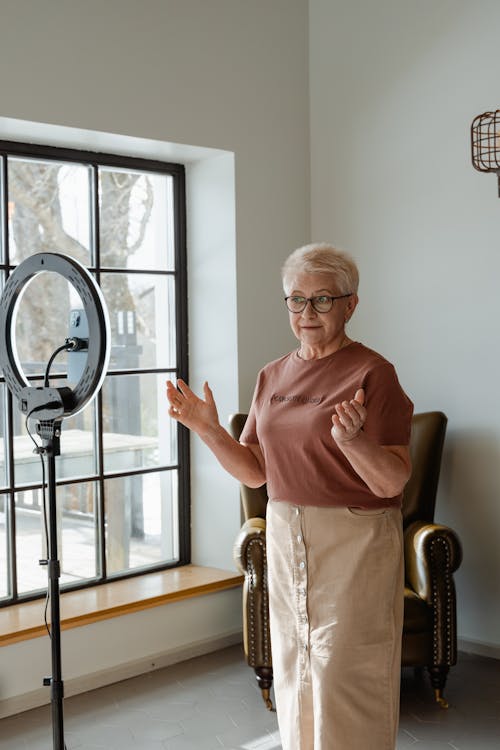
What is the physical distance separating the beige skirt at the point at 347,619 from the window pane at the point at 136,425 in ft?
6.71

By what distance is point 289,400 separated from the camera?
7.84 feet

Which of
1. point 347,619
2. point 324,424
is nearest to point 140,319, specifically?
point 324,424

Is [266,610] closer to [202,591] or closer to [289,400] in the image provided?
[202,591]

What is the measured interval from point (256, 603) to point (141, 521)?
3.20 feet

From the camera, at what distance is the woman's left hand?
2029 mm

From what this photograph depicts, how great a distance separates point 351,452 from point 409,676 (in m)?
2.14

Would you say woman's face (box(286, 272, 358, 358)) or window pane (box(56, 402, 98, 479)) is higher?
woman's face (box(286, 272, 358, 358))

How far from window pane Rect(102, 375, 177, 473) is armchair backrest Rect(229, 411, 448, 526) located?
0.59 meters

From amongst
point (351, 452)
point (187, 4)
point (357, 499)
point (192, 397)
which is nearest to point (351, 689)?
point (357, 499)

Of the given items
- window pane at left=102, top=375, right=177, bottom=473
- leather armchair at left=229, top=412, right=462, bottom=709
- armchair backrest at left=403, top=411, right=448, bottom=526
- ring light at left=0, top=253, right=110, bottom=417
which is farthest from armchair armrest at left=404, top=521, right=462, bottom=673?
ring light at left=0, top=253, right=110, bottom=417

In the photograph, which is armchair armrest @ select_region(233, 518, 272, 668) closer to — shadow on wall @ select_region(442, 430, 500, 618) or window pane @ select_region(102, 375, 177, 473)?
window pane @ select_region(102, 375, 177, 473)

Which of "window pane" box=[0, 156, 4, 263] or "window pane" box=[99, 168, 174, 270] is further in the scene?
"window pane" box=[99, 168, 174, 270]

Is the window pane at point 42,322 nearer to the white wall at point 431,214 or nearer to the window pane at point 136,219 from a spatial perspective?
the window pane at point 136,219

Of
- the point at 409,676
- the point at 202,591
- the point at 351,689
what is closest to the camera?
the point at 351,689
